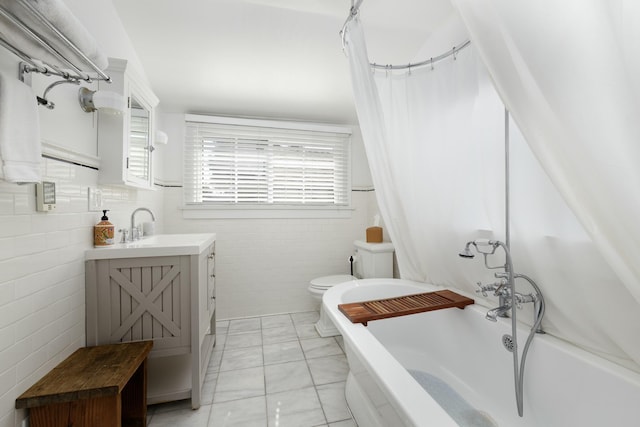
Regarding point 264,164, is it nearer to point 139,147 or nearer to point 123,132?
point 139,147

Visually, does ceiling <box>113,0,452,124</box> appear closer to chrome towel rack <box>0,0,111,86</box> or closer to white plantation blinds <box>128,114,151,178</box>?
white plantation blinds <box>128,114,151,178</box>

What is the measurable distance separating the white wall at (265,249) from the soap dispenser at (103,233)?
122 centimetres

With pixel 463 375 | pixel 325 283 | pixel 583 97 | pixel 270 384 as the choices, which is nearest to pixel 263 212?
pixel 325 283

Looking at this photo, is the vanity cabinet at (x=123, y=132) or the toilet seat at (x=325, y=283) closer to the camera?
the vanity cabinet at (x=123, y=132)

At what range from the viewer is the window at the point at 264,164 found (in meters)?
2.74

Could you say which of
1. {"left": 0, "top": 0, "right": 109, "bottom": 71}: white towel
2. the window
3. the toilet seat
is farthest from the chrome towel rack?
the toilet seat

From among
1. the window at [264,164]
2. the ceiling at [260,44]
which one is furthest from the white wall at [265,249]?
the ceiling at [260,44]

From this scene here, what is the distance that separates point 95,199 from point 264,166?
1.62 m

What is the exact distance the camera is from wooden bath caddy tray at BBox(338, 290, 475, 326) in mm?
1289

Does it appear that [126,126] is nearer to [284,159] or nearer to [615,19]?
[284,159]

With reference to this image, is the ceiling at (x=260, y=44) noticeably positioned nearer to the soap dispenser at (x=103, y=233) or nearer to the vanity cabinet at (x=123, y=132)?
the vanity cabinet at (x=123, y=132)

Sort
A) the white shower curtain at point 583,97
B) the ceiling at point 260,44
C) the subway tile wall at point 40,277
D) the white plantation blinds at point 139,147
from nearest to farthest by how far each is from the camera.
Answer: the white shower curtain at point 583,97 < the subway tile wall at point 40,277 < the ceiling at point 260,44 < the white plantation blinds at point 139,147

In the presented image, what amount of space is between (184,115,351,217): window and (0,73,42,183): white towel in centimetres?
185

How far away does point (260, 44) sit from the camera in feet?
5.95
